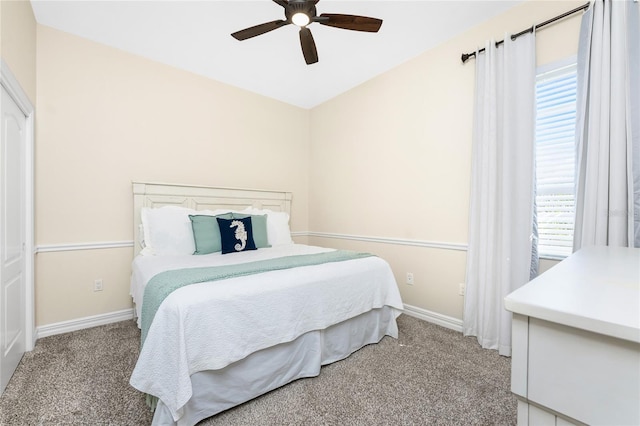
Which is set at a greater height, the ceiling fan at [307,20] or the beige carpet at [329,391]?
the ceiling fan at [307,20]

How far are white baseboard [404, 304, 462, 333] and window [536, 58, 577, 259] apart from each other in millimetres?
949

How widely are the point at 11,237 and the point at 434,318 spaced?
3381 mm

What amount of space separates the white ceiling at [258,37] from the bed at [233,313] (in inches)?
55.9

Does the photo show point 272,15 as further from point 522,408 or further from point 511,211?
point 522,408

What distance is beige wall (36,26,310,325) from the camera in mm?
2604

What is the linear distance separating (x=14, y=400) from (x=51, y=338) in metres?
0.99

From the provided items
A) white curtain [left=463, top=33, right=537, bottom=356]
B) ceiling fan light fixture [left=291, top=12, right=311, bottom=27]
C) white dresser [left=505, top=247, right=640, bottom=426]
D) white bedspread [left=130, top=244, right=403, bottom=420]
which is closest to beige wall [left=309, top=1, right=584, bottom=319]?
white curtain [left=463, top=33, right=537, bottom=356]

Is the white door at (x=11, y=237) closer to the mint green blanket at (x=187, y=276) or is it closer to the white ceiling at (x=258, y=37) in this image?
the mint green blanket at (x=187, y=276)

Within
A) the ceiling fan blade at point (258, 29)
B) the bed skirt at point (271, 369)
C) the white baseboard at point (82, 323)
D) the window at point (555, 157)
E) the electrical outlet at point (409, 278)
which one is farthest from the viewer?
the electrical outlet at point (409, 278)

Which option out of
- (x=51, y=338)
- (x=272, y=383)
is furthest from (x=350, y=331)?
(x=51, y=338)

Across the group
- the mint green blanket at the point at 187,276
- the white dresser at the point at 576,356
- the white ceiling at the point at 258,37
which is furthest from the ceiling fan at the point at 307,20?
the white dresser at the point at 576,356

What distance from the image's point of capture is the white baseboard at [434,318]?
8.90 ft

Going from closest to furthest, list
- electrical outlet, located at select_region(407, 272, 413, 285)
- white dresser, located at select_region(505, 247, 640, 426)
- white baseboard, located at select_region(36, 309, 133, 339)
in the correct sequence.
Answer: white dresser, located at select_region(505, 247, 640, 426) → white baseboard, located at select_region(36, 309, 133, 339) → electrical outlet, located at select_region(407, 272, 413, 285)

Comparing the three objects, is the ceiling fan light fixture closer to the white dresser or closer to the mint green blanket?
the mint green blanket
